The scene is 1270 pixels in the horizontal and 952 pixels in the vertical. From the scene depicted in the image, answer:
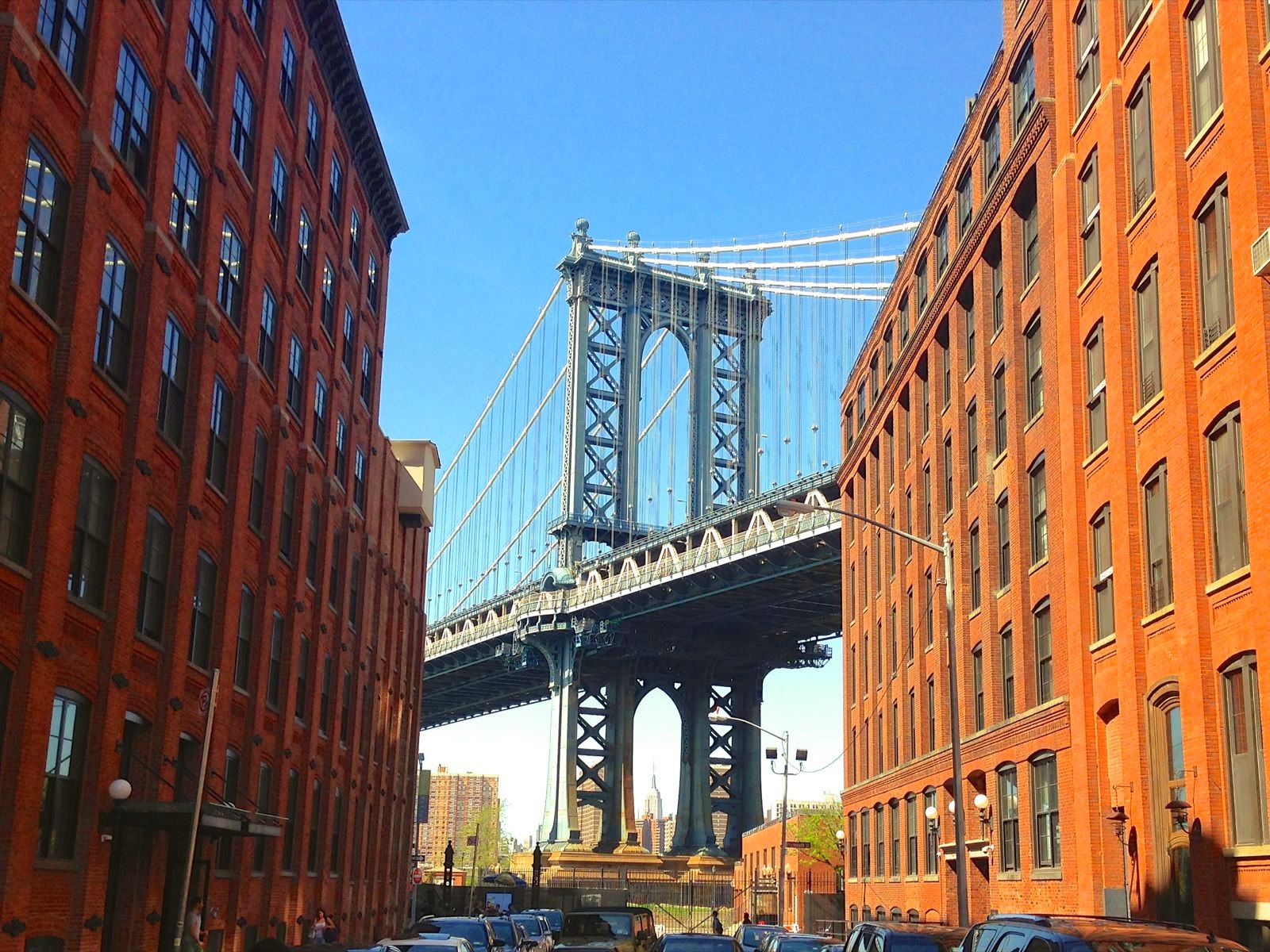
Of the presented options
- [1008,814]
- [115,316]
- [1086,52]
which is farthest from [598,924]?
[1086,52]

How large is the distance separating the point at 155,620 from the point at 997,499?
19.4 m

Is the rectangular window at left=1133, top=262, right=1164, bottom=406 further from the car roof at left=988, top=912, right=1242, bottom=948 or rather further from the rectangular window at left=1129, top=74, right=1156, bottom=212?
the car roof at left=988, top=912, right=1242, bottom=948

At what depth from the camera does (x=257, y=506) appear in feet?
111

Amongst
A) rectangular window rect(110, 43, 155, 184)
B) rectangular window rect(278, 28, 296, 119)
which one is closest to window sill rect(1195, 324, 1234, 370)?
rectangular window rect(110, 43, 155, 184)

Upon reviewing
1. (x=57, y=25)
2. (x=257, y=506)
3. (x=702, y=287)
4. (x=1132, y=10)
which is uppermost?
(x=702, y=287)

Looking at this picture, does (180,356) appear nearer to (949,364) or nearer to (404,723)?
(949,364)

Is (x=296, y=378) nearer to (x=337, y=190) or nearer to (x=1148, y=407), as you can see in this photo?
(x=337, y=190)

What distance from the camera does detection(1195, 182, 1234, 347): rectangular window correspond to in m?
22.9

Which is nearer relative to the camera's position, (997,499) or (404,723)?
(997,499)

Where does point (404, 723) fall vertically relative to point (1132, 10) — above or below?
below

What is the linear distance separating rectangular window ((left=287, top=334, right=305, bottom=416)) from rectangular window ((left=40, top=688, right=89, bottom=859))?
14515mm

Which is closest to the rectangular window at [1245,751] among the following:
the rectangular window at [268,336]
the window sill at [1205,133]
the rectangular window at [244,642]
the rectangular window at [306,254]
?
the window sill at [1205,133]

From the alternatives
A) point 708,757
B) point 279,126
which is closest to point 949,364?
point 279,126

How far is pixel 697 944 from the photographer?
23.4 meters
